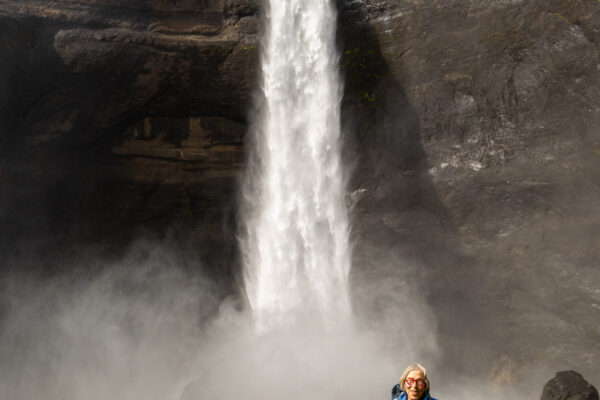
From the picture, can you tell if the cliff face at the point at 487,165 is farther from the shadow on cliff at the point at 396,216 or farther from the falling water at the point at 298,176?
the falling water at the point at 298,176

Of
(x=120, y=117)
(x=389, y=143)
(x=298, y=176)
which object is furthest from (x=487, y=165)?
(x=120, y=117)

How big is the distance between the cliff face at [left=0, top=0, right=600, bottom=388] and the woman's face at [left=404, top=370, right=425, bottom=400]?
9454 mm

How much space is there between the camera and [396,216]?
42.8ft

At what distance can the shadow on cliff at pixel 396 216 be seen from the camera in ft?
40.2

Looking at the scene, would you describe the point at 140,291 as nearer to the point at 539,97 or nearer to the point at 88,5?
the point at 88,5

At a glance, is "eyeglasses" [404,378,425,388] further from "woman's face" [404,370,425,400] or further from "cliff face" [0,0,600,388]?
"cliff face" [0,0,600,388]

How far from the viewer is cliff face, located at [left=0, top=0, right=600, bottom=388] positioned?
1152 cm

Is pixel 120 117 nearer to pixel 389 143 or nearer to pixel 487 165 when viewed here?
pixel 389 143

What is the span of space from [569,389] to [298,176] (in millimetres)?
7549

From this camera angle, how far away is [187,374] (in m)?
12.8

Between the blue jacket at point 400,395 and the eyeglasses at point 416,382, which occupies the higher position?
the eyeglasses at point 416,382

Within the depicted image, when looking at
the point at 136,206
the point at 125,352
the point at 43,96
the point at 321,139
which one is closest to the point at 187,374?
the point at 125,352

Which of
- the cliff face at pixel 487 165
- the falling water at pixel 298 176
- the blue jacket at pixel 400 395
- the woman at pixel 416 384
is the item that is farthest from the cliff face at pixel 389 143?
the woman at pixel 416 384

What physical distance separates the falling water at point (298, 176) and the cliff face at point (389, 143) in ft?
1.63
